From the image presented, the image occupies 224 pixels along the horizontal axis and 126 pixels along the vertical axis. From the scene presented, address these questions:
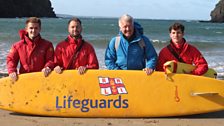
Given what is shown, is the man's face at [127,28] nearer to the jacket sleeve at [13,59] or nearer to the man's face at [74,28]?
the man's face at [74,28]

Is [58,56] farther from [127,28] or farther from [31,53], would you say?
[127,28]

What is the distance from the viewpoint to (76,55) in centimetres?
498

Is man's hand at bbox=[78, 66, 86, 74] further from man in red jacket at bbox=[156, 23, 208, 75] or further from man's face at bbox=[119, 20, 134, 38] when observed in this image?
man in red jacket at bbox=[156, 23, 208, 75]

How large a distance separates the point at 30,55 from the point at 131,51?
4.18ft

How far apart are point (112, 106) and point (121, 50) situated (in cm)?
72

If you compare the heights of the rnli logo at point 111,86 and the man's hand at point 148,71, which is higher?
the man's hand at point 148,71

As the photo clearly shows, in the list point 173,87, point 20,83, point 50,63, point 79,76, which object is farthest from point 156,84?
point 20,83

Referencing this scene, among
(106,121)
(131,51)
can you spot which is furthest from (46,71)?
(131,51)

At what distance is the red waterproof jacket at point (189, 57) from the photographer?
16.7 feet

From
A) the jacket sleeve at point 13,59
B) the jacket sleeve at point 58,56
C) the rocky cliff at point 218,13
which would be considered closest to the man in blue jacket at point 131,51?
the jacket sleeve at point 58,56

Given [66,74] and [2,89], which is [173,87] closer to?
[66,74]

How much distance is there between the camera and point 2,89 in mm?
4934

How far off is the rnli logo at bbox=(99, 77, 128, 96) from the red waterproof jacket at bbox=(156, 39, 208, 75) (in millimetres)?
659

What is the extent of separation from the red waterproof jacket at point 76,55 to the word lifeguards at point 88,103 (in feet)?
1.45
